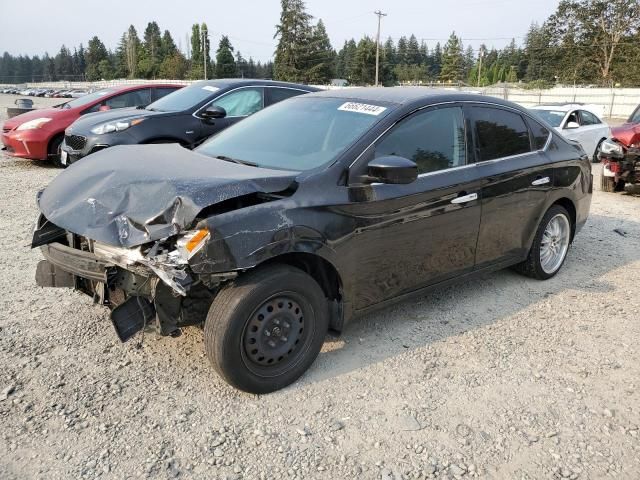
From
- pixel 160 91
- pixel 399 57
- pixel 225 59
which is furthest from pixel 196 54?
pixel 160 91

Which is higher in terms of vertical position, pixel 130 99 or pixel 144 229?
pixel 130 99

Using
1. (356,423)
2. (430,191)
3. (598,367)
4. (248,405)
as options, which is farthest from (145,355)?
(598,367)

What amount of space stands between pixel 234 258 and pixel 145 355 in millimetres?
1188

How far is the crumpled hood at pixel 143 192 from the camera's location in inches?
114

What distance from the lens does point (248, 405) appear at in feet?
10.1

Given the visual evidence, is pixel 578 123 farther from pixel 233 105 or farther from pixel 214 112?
pixel 214 112

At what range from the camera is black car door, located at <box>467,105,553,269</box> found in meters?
4.29

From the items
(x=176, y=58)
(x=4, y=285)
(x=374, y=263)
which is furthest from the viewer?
(x=176, y=58)

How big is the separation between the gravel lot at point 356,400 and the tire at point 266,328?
0.16 m

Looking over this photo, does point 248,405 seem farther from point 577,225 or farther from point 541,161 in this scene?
point 577,225

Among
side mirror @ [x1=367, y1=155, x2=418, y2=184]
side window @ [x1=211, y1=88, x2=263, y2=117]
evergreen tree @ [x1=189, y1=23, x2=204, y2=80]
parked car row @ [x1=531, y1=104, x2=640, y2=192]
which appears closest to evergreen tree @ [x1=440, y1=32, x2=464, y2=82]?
evergreen tree @ [x1=189, y1=23, x2=204, y2=80]

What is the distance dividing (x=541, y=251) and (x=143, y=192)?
366 cm

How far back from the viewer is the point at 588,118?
12.8 m

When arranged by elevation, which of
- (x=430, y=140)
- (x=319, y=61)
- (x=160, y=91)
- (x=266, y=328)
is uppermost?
(x=319, y=61)
